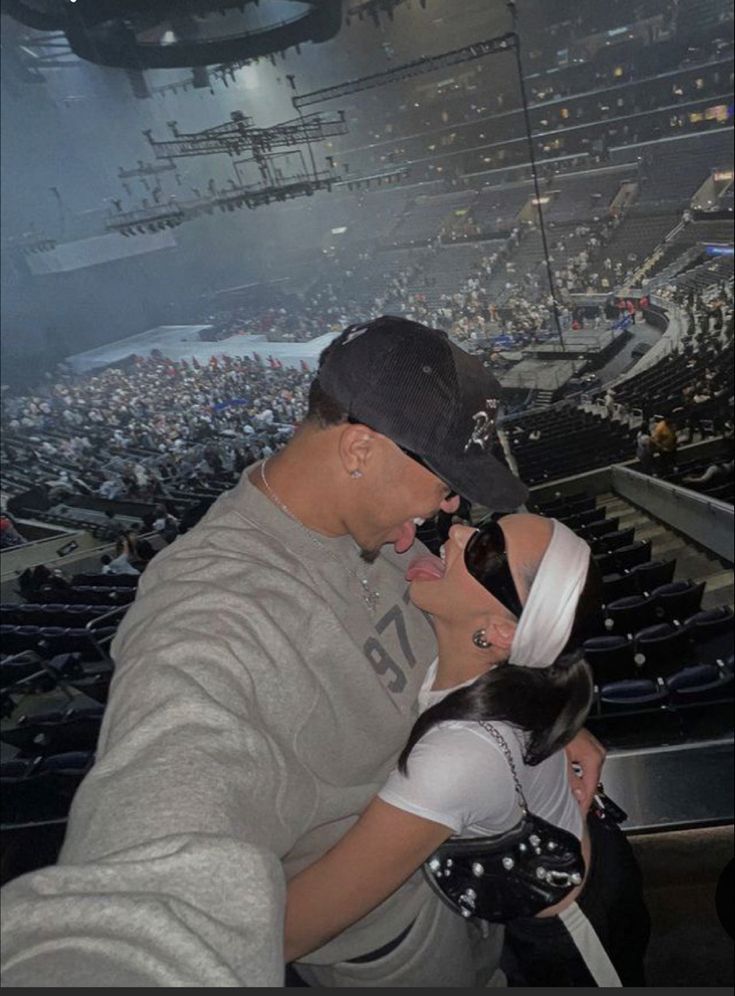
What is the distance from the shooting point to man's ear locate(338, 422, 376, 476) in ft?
3.38

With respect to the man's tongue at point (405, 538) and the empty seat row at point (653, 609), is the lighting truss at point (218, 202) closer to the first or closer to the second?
the empty seat row at point (653, 609)

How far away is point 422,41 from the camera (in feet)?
20.9

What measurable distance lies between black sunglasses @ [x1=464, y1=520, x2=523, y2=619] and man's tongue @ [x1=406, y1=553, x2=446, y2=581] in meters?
0.08

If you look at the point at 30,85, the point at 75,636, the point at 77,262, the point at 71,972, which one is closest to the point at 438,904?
the point at 71,972

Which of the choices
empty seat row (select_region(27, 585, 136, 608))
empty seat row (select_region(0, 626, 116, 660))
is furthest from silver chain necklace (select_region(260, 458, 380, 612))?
empty seat row (select_region(27, 585, 136, 608))

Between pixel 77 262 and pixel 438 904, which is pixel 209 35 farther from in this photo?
pixel 438 904

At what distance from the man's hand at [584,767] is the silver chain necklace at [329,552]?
0.69 meters

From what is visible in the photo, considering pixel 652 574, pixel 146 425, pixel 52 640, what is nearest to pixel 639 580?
pixel 652 574

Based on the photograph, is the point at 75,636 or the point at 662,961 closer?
the point at 662,961

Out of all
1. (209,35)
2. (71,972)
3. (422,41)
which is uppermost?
(209,35)

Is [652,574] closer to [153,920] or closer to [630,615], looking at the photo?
[630,615]

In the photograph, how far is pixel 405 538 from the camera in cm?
122

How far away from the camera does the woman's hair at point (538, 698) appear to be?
1.08 m

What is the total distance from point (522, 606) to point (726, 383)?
1005 centimetres
